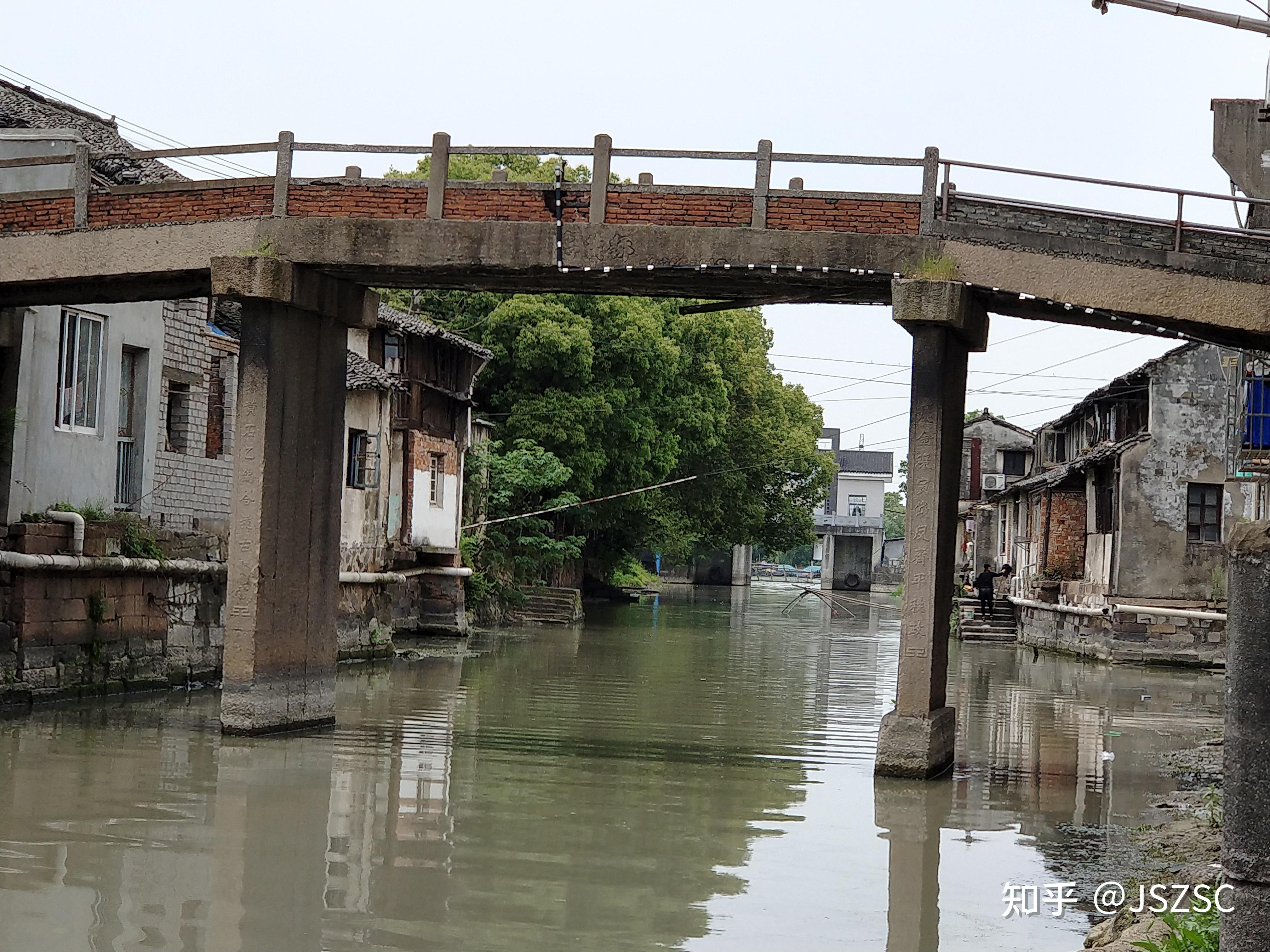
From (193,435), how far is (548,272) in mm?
9793

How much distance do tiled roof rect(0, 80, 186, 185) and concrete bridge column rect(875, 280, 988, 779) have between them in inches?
442

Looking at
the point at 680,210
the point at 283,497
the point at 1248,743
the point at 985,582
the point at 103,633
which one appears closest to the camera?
the point at 1248,743

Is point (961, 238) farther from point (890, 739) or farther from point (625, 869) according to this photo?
point (625, 869)

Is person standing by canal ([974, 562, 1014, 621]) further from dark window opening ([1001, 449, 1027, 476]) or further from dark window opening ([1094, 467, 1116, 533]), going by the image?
dark window opening ([1001, 449, 1027, 476])

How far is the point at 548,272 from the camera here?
571 inches

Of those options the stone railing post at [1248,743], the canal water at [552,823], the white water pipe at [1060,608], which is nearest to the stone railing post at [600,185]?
the canal water at [552,823]

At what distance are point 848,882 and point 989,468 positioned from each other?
158 feet

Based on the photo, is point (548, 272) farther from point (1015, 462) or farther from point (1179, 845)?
point (1015, 462)

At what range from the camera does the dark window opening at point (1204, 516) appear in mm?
32594

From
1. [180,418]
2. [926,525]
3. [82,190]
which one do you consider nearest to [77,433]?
[180,418]


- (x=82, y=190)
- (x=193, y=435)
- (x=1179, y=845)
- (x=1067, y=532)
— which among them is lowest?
(x=1179, y=845)

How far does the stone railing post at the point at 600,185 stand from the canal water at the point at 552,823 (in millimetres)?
5543

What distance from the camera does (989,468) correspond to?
56.2 meters

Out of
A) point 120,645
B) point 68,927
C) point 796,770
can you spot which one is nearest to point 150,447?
point 120,645
